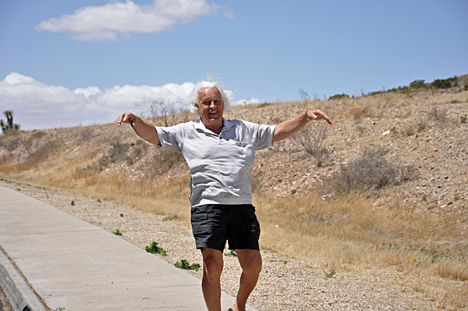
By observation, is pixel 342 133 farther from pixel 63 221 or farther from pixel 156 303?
pixel 156 303

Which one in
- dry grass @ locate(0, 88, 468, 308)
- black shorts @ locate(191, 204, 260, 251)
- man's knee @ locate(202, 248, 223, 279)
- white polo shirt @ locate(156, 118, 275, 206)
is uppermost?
white polo shirt @ locate(156, 118, 275, 206)

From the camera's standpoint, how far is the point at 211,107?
3902 mm

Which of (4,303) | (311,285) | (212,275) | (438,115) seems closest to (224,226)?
(212,275)

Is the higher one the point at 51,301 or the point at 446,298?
the point at 51,301

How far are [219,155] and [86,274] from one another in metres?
3.03

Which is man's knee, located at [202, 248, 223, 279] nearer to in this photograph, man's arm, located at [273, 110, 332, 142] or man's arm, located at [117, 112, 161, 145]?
man's arm, located at [117, 112, 161, 145]

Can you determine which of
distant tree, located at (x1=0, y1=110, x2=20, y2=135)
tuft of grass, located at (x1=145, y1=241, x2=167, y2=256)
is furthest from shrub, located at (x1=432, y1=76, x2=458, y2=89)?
distant tree, located at (x1=0, y1=110, x2=20, y2=135)

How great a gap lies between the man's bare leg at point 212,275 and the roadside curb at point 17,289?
1.82m

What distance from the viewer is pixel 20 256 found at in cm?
670

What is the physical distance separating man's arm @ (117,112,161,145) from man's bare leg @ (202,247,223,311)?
1012 mm

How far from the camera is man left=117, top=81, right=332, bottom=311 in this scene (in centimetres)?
361

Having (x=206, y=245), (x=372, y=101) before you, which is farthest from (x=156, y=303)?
(x=372, y=101)

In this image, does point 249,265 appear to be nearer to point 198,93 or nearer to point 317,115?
point 317,115

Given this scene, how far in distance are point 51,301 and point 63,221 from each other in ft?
18.0
